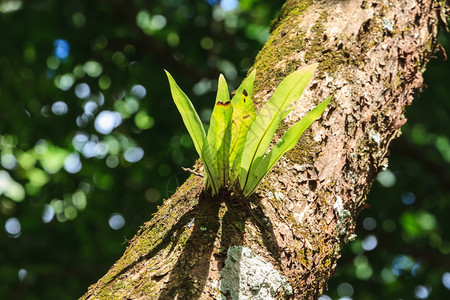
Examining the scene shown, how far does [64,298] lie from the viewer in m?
3.47

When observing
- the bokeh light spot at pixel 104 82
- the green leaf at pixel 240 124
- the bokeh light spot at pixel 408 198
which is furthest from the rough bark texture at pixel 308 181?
the bokeh light spot at pixel 104 82

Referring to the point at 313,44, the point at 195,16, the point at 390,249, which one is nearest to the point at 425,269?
the point at 390,249

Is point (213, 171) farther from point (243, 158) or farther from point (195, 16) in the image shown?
point (195, 16)

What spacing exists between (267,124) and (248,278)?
0.97 ft

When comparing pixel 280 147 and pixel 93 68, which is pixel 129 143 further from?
pixel 280 147

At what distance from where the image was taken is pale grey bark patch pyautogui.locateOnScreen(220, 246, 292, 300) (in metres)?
0.80

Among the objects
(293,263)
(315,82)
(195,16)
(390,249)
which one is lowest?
(293,263)

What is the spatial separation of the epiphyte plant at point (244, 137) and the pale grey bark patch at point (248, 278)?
0.42 feet

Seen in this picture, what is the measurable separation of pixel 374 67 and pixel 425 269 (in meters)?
2.88

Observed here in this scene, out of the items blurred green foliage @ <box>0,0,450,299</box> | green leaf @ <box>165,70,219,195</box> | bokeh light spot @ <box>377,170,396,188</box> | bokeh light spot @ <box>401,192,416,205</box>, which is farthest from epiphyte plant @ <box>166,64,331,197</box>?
bokeh light spot @ <box>401,192,416,205</box>

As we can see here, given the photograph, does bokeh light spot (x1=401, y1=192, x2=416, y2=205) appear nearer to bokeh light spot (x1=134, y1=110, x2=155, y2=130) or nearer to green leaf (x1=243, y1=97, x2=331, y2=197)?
bokeh light spot (x1=134, y1=110, x2=155, y2=130)

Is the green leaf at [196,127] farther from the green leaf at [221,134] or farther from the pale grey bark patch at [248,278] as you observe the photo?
the pale grey bark patch at [248,278]

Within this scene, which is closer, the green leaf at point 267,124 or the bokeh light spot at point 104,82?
the green leaf at point 267,124

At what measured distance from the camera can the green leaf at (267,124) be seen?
880mm
